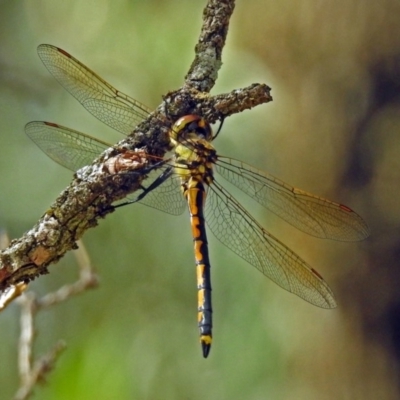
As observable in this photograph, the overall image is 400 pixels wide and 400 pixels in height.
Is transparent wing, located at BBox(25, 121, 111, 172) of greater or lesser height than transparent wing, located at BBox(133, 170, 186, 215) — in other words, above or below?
above

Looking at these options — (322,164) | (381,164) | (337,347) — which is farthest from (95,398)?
(381,164)

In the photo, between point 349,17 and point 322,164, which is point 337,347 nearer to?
point 322,164

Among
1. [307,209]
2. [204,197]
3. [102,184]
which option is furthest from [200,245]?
[102,184]

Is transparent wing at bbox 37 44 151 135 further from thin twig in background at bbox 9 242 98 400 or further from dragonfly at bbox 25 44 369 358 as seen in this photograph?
thin twig in background at bbox 9 242 98 400

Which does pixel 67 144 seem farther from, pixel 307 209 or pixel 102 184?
pixel 307 209

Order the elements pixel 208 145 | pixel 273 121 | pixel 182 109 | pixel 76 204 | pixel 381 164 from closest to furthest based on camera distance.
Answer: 1. pixel 76 204
2. pixel 182 109
3. pixel 208 145
4. pixel 381 164
5. pixel 273 121

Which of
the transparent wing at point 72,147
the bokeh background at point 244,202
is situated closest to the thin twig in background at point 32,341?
the transparent wing at point 72,147

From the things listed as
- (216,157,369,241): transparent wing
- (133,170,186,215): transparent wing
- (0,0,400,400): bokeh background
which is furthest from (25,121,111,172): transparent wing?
(0,0,400,400): bokeh background
